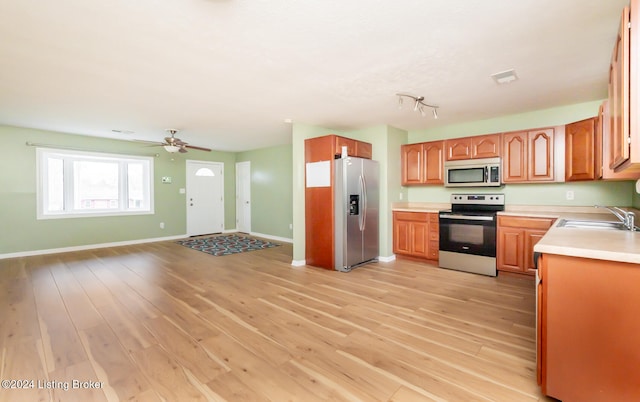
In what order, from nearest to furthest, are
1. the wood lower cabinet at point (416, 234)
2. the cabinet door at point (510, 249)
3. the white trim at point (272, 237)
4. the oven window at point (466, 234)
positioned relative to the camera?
the cabinet door at point (510, 249), the oven window at point (466, 234), the wood lower cabinet at point (416, 234), the white trim at point (272, 237)

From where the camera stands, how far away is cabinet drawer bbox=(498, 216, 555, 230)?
3479 mm

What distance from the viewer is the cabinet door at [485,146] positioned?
13.4ft

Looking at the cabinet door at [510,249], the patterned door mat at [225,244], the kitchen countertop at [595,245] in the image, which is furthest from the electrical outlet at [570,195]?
the patterned door mat at [225,244]

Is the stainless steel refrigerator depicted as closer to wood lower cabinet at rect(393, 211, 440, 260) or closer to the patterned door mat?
wood lower cabinet at rect(393, 211, 440, 260)

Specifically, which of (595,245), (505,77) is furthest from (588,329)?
(505,77)

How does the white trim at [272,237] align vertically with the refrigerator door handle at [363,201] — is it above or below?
below

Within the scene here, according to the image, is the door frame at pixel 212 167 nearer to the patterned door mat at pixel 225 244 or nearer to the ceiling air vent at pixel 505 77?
the patterned door mat at pixel 225 244

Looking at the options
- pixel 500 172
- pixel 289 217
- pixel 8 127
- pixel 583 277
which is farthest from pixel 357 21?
pixel 8 127

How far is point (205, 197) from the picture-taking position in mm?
7512

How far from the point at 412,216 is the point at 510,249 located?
4.66ft

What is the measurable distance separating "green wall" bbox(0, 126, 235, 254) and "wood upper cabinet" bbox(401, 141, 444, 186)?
17.0 ft

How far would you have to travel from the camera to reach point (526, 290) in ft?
10.8

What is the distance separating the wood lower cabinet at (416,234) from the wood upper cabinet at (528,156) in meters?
1.21

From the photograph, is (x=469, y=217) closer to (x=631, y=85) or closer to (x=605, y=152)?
(x=605, y=152)
